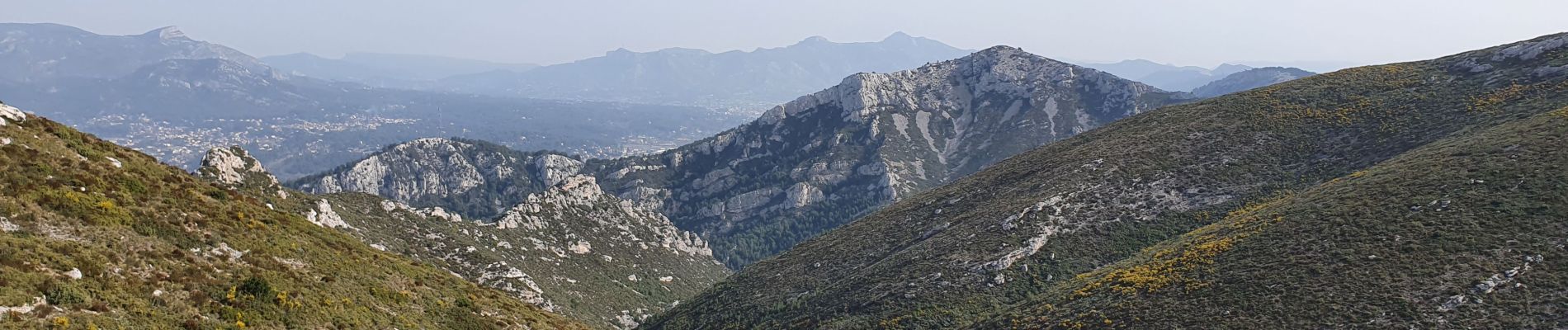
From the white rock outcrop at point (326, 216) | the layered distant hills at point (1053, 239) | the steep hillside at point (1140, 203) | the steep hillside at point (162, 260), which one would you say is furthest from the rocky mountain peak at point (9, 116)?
the white rock outcrop at point (326, 216)

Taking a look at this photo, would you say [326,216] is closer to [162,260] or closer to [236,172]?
[236,172]

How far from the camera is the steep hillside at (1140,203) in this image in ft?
243

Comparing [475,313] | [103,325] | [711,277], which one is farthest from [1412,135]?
[711,277]

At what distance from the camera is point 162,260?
32.1 m

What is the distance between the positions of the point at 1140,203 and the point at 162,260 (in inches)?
3565

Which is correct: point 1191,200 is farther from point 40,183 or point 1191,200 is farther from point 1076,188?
point 40,183

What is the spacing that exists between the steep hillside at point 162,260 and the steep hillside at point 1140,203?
45.7 meters

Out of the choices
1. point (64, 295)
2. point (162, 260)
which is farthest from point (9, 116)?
point (64, 295)

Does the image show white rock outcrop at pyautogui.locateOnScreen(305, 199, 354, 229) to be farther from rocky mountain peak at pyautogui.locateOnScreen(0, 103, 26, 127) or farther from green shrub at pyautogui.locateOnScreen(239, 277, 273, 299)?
green shrub at pyautogui.locateOnScreen(239, 277, 273, 299)

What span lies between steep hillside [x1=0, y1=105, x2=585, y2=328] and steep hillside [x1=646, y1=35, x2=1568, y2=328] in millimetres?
45714

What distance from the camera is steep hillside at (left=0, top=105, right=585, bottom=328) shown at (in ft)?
88.3

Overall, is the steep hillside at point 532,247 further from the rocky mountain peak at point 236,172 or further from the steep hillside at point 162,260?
the steep hillside at point 162,260

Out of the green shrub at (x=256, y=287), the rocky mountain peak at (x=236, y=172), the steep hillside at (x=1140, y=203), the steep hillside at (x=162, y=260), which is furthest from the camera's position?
the rocky mountain peak at (x=236, y=172)

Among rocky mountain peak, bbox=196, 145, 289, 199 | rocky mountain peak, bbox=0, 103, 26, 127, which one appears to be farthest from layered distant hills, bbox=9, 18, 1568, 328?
rocky mountain peak, bbox=196, 145, 289, 199
